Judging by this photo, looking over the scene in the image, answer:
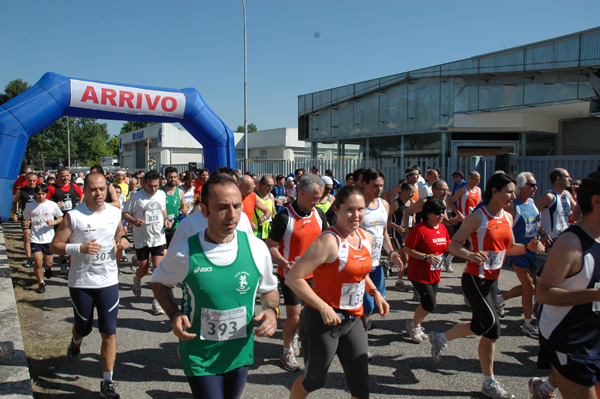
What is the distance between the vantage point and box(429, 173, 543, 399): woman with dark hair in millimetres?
3902

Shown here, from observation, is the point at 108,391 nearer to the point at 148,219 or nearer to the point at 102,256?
the point at 102,256

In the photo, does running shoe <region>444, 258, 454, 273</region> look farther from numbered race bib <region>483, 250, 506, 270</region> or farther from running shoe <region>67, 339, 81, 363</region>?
running shoe <region>67, 339, 81, 363</region>

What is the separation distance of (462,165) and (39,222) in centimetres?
1372

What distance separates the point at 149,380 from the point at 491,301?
3.23 m

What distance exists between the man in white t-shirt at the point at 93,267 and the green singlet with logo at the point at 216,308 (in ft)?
5.91

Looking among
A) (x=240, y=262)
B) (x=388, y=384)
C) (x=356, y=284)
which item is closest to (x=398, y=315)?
(x=388, y=384)

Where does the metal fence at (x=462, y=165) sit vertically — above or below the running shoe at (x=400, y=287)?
above

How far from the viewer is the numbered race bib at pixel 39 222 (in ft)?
26.3

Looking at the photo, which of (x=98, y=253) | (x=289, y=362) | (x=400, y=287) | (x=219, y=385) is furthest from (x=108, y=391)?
(x=400, y=287)

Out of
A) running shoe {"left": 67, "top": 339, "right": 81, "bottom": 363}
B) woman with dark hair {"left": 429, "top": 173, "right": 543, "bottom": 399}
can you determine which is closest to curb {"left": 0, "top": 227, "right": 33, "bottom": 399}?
running shoe {"left": 67, "top": 339, "right": 81, "bottom": 363}

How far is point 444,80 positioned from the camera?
770 inches

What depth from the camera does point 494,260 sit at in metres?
4.13

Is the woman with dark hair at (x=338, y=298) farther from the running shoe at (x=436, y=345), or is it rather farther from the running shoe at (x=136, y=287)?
the running shoe at (x=136, y=287)

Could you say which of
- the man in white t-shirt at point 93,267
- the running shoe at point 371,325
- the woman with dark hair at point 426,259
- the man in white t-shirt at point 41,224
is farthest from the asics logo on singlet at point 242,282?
the man in white t-shirt at point 41,224
